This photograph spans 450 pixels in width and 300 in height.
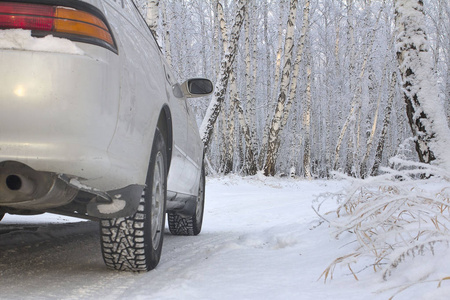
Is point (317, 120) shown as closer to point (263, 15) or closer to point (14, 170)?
point (263, 15)

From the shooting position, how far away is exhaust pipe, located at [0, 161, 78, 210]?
6.41 ft

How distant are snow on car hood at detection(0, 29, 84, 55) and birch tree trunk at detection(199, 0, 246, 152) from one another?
9218 millimetres

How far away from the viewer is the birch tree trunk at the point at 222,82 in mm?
11156

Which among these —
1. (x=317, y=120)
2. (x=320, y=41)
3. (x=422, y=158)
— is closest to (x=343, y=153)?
(x=317, y=120)

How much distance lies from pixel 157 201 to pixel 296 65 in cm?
1458

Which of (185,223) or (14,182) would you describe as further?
(185,223)

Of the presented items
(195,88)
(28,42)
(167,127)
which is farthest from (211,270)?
(195,88)

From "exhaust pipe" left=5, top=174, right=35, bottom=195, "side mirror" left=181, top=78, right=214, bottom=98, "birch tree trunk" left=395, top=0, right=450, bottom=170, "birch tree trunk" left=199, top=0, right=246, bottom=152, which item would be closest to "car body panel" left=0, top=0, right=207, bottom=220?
"exhaust pipe" left=5, top=174, right=35, bottom=195

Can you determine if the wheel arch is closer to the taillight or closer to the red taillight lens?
the taillight

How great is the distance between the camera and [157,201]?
2.98 m

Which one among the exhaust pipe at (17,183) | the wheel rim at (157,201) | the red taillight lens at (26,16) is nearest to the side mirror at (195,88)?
the wheel rim at (157,201)

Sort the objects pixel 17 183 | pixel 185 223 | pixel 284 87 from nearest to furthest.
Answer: pixel 17 183 → pixel 185 223 → pixel 284 87

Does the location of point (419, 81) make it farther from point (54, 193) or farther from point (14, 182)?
point (14, 182)

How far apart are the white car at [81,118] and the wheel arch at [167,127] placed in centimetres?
35
